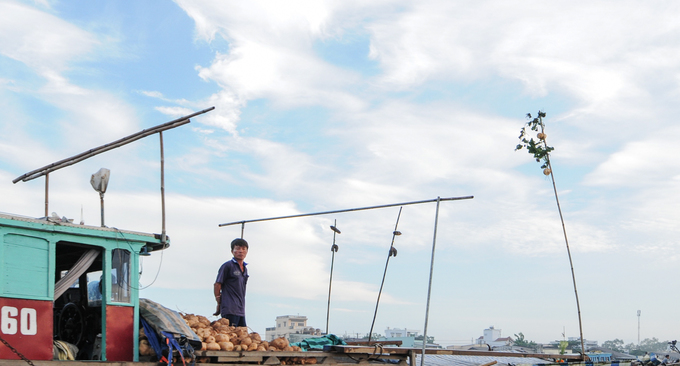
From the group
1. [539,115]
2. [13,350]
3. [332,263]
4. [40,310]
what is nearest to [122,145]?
[40,310]

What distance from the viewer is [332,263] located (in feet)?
52.2

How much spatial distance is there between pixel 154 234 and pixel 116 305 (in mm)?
1006

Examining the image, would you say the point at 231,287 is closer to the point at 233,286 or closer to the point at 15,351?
the point at 233,286

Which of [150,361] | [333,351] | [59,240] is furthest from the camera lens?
[333,351]

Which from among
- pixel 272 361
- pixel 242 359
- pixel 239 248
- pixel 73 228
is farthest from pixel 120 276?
pixel 239 248

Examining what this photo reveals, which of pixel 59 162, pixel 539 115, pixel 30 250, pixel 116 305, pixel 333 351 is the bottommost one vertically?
pixel 333 351

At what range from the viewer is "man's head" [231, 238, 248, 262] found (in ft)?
34.0

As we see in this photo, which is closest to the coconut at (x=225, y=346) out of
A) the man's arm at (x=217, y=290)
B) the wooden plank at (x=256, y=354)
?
the wooden plank at (x=256, y=354)

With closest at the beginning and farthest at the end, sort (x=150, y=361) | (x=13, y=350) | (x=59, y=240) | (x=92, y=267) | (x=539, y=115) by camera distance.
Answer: (x=13, y=350) < (x=59, y=240) < (x=150, y=361) < (x=92, y=267) < (x=539, y=115)

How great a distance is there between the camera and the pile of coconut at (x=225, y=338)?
27.5 ft

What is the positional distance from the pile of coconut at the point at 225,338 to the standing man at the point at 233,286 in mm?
868

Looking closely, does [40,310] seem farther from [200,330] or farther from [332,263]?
[332,263]

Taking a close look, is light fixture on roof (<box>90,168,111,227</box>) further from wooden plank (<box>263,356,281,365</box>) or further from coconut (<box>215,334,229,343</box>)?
wooden plank (<box>263,356,281,365</box>)

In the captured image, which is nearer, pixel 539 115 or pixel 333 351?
pixel 333 351
